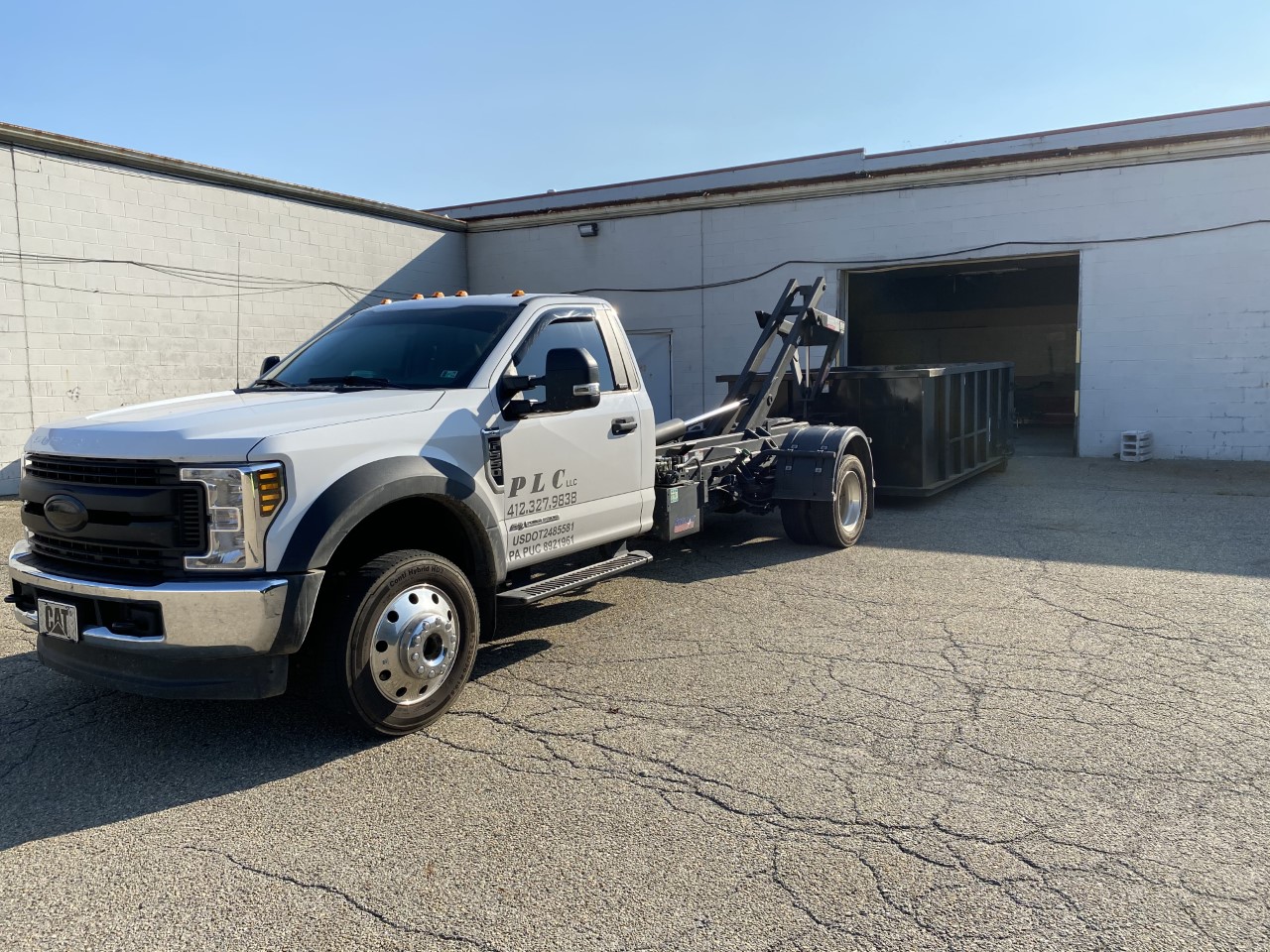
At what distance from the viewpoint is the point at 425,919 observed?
301cm

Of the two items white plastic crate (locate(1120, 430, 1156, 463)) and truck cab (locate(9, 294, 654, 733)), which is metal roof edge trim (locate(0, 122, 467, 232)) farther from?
white plastic crate (locate(1120, 430, 1156, 463))

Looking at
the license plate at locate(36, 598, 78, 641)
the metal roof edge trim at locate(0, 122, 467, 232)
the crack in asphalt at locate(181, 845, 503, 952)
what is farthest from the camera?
the metal roof edge trim at locate(0, 122, 467, 232)

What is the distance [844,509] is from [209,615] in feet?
Result: 20.6

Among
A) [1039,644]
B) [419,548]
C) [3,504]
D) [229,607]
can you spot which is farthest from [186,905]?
[3,504]

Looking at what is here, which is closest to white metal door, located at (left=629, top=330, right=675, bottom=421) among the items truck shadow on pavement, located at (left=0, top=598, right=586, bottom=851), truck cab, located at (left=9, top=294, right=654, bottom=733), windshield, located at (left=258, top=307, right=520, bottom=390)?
windshield, located at (left=258, top=307, right=520, bottom=390)

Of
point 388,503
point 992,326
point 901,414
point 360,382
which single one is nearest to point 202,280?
point 901,414

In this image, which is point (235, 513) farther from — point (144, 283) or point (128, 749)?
point (144, 283)

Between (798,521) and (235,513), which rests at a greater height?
(235,513)

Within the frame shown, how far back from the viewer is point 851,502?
29.8 ft

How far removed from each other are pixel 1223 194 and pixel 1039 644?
11907 millimetres

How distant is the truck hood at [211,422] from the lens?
398 centimetres

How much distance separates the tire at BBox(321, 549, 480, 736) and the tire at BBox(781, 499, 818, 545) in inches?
179

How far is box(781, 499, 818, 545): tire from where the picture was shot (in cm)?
868

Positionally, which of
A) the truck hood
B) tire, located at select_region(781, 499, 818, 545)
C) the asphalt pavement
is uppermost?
the truck hood
